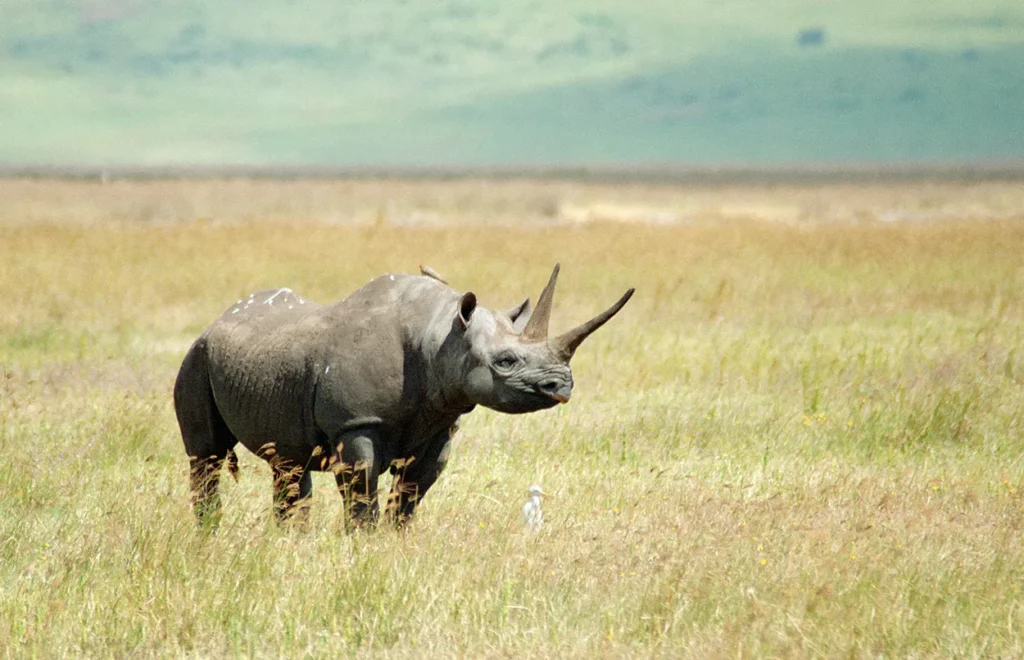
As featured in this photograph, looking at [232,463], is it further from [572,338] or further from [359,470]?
[572,338]

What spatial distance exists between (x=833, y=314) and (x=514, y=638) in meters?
12.8

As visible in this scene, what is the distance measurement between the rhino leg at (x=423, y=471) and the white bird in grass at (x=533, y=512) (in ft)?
1.71

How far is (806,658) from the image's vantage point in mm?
5312

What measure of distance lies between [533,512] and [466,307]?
133 cm

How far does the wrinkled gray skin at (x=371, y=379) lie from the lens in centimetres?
643

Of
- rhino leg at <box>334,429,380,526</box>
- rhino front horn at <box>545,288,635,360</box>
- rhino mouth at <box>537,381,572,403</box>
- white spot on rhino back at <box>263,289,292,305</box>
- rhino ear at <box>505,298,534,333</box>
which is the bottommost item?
rhino leg at <box>334,429,380,526</box>

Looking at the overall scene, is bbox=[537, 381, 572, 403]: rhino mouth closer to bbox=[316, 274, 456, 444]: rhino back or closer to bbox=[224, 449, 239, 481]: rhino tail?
bbox=[316, 274, 456, 444]: rhino back

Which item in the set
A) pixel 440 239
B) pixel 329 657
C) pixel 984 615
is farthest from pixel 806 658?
pixel 440 239

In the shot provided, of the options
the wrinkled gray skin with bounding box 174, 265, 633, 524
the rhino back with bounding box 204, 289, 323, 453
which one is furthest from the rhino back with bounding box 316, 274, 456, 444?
the rhino back with bounding box 204, 289, 323, 453

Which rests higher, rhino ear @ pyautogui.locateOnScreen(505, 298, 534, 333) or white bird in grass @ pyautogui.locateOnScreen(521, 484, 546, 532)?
rhino ear @ pyautogui.locateOnScreen(505, 298, 534, 333)

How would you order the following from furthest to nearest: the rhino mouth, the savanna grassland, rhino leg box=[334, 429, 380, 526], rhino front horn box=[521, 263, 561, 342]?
rhino leg box=[334, 429, 380, 526], rhino front horn box=[521, 263, 561, 342], the rhino mouth, the savanna grassland

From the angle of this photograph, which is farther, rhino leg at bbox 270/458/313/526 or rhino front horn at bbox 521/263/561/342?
rhino leg at bbox 270/458/313/526

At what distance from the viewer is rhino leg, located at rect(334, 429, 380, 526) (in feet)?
22.0

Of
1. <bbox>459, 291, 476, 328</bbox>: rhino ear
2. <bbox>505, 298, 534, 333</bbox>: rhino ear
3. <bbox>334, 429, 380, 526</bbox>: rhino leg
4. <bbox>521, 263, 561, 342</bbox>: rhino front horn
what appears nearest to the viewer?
<bbox>521, 263, 561, 342</bbox>: rhino front horn
